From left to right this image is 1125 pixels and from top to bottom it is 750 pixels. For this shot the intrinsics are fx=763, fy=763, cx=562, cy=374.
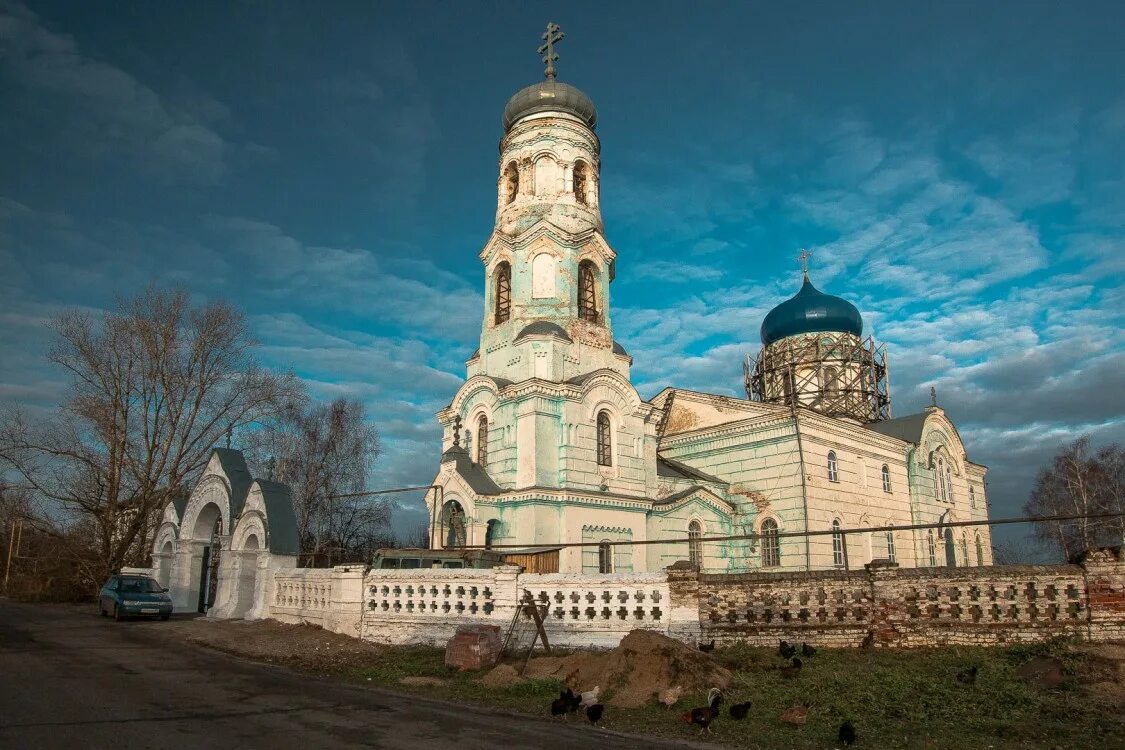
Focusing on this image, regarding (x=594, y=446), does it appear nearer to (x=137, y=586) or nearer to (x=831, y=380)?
(x=137, y=586)

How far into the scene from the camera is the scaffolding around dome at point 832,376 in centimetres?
3162

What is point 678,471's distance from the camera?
24.3 meters

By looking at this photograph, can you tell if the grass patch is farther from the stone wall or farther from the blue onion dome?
the blue onion dome

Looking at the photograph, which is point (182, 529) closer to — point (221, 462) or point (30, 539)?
point (221, 462)

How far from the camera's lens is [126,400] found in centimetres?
2509

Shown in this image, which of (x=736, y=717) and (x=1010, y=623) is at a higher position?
(x=1010, y=623)

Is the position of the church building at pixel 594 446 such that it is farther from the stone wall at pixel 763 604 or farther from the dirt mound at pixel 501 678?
the dirt mound at pixel 501 678

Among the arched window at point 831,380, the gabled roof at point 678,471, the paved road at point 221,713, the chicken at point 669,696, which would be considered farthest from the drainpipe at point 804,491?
the paved road at point 221,713

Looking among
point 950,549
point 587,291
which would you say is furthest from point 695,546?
point 950,549

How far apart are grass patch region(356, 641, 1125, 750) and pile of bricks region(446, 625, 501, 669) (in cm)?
24

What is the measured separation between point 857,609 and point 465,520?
36.3 feet

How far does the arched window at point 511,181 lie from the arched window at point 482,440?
7290 millimetres

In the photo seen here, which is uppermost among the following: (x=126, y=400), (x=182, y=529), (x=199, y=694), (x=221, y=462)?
(x=126, y=400)

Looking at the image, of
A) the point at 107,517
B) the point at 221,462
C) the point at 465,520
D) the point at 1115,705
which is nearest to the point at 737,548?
the point at 465,520
